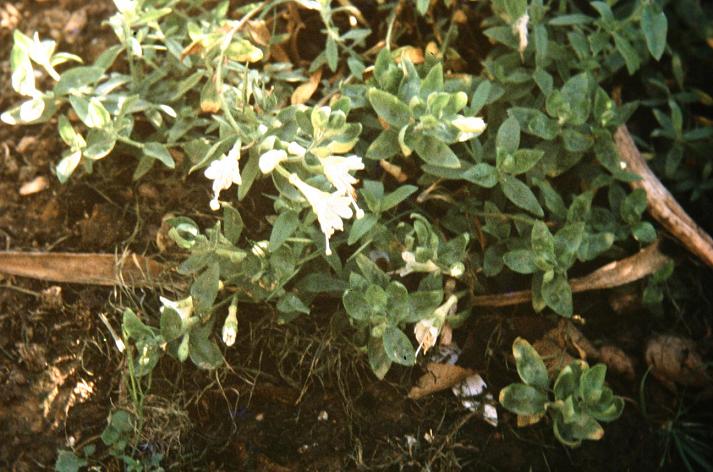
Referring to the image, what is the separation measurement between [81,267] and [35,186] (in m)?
0.30

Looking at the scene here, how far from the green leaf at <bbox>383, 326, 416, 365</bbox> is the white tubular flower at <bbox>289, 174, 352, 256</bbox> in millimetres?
250

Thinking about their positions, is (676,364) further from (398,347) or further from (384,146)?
(384,146)

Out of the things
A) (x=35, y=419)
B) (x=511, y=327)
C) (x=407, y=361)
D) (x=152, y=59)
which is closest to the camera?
(x=407, y=361)

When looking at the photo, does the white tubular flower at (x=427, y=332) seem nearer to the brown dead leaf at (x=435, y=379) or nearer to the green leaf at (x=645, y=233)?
the brown dead leaf at (x=435, y=379)

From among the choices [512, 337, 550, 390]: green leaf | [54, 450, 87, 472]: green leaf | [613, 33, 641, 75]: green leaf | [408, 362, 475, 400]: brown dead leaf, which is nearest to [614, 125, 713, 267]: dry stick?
[613, 33, 641, 75]: green leaf

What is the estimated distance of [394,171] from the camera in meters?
2.08

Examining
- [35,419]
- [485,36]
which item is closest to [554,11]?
[485,36]

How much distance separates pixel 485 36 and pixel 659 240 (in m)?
0.73

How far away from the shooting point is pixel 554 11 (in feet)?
7.84

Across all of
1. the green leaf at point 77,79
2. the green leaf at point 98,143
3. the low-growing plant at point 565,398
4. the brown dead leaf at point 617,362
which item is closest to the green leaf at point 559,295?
the low-growing plant at point 565,398

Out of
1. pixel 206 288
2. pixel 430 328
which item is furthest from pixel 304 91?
pixel 430 328

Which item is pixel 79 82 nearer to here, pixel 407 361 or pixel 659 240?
pixel 407 361

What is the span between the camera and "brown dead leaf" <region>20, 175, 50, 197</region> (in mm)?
2219

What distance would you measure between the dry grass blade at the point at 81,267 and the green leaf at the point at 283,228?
38 centimetres
